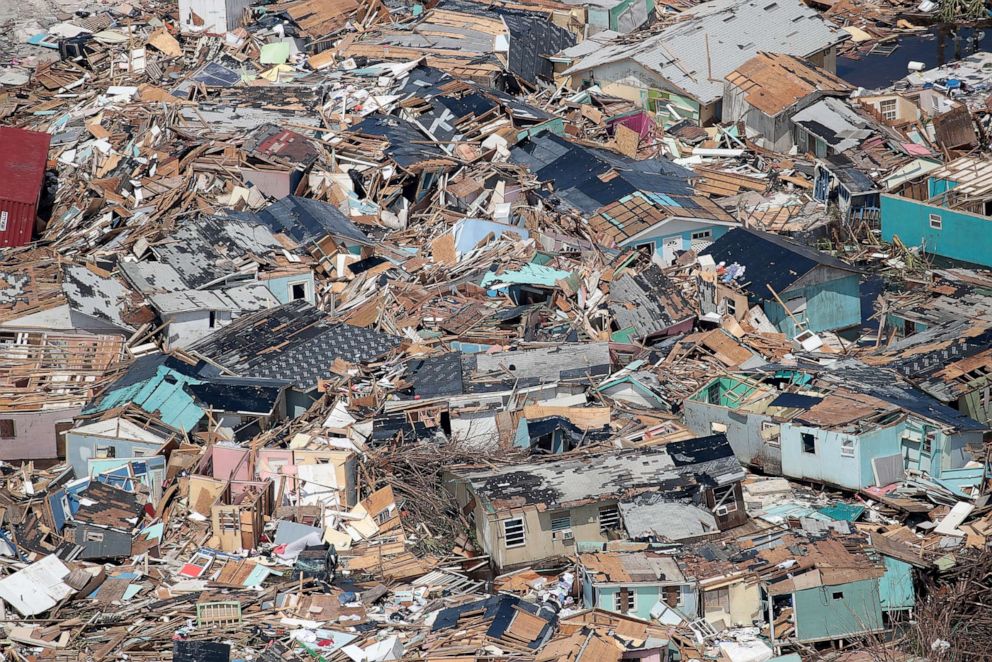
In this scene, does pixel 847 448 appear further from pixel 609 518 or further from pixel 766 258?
pixel 766 258

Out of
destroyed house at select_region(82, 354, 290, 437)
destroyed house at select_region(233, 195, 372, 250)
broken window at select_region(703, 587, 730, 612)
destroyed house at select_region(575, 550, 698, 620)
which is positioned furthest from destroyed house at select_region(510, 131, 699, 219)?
broken window at select_region(703, 587, 730, 612)

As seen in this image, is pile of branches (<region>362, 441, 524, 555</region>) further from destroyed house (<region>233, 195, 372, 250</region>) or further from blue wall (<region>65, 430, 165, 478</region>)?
destroyed house (<region>233, 195, 372, 250</region>)

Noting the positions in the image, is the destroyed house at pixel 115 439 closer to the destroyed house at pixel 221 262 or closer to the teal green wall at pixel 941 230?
the destroyed house at pixel 221 262

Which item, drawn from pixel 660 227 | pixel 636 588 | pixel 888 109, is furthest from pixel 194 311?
pixel 888 109

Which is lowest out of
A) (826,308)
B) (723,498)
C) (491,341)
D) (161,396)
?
(826,308)

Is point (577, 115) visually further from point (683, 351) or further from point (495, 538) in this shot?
point (495, 538)

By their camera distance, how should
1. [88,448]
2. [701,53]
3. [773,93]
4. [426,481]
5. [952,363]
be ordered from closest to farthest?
[426,481] < [88,448] < [952,363] < [773,93] < [701,53]
